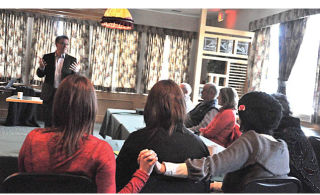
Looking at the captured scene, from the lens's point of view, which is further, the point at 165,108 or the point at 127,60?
the point at 127,60

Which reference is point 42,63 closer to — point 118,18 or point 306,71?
point 118,18

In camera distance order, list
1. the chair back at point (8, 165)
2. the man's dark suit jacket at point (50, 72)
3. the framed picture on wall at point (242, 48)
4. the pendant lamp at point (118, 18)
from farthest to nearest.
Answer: the framed picture on wall at point (242, 48) → the pendant lamp at point (118, 18) → the man's dark suit jacket at point (50, 72) → the chair back at point (8, 165)

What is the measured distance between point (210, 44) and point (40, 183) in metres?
5.89

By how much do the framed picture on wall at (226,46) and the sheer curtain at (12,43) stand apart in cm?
456

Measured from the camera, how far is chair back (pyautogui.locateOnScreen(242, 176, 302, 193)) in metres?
1.34

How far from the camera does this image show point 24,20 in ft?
24.6

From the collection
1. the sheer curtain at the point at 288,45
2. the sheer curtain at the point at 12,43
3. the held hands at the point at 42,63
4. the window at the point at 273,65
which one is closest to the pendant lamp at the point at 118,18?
the held hands at the point at 42,63

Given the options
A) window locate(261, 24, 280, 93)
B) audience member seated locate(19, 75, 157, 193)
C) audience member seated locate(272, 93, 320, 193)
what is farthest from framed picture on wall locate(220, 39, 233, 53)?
audience member seated locate(19, 75, 157, 193)

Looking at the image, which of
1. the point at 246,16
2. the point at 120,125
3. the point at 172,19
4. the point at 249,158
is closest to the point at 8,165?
the point at 249,158

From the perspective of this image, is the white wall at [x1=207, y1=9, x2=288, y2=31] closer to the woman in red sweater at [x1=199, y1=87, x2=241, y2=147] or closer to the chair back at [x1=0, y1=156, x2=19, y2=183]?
the woman in red sweater at [x1=199, y1=87, x2=241, y2=147]

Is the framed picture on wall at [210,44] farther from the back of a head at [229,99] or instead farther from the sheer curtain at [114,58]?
the back of a head at [229,99]

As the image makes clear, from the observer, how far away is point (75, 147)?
1209 millimetres

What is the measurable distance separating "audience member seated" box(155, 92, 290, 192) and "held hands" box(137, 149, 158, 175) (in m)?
0.07

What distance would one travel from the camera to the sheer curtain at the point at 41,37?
7.60 meters
